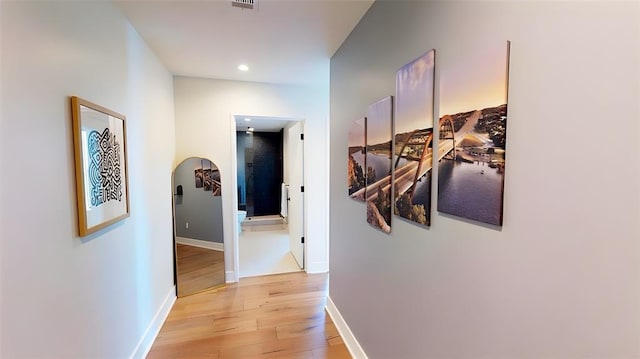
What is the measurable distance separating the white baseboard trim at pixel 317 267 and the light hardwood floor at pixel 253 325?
0.32 m

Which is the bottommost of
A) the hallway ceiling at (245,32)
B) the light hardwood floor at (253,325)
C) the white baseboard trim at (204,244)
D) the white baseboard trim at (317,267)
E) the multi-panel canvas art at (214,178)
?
the light hardwood floor at (253,325)

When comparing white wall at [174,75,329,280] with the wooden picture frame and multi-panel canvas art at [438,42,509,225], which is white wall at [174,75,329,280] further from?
multi-panel canvas art at [438,42,509,225]

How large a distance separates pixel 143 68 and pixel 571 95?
261 centimetres

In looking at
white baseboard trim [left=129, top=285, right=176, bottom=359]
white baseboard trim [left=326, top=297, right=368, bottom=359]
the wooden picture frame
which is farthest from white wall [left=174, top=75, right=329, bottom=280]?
the wooden picture frame

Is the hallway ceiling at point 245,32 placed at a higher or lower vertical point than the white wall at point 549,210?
higher

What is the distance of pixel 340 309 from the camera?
246 centimetres

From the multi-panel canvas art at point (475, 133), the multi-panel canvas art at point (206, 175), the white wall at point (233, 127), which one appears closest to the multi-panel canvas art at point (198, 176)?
the multi-panel canvas art at point (206, 175)

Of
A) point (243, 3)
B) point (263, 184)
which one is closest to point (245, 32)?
point (243, 3)

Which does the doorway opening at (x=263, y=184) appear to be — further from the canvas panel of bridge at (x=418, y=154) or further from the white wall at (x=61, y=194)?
the canvas panel of bridge at (x=418, y=154)

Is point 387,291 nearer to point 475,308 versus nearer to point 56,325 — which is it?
point 475,308

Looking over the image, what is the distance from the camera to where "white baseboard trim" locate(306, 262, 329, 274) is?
3707 millimetres

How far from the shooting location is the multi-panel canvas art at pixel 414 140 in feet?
4.01

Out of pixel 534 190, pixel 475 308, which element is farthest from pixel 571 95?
pixel 475 308

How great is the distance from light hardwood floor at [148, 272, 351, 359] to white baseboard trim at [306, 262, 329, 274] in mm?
325
